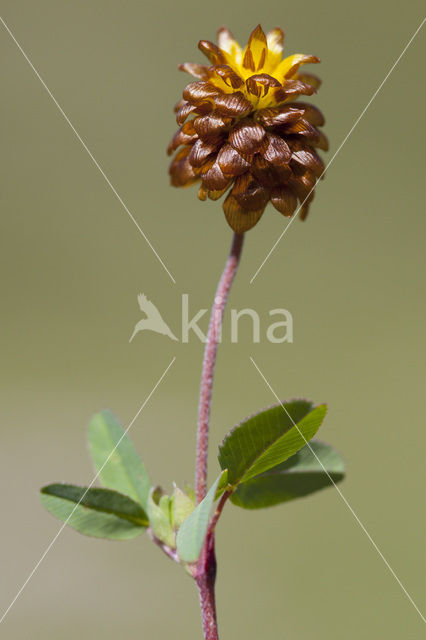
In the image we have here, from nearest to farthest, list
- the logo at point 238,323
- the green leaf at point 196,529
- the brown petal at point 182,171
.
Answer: the green leaf at point 196,529 < the brown petal at point 182,171 < the logo at point 238,323

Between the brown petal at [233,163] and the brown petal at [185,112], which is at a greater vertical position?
the brown petal at [185,112]

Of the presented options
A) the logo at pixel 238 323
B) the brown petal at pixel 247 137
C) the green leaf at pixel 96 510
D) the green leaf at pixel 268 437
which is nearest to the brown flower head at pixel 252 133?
the brown petal at pixel 247 137

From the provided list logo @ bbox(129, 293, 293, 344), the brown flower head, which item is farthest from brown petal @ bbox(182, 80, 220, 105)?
logo @ bbox(129, 293, 293, 344)

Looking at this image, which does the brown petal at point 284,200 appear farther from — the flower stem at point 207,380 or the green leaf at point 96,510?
the green leaf at point 96,510

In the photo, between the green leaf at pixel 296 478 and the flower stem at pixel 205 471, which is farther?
the green leaf at pixel 296 478

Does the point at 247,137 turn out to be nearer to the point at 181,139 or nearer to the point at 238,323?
the point at 181,139

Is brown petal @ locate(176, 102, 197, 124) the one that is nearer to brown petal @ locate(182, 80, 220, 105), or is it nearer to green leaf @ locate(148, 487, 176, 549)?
brown petal @ locate(182, 80, 220, 105)
